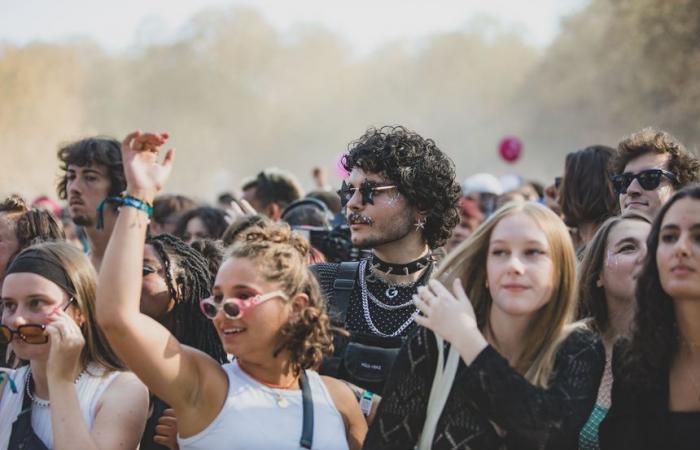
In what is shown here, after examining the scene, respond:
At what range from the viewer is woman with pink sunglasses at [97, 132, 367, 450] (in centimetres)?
335

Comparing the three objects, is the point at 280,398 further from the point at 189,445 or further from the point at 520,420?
the point at 520,420

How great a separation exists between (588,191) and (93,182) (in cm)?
316

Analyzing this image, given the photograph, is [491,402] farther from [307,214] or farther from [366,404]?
[307,214]

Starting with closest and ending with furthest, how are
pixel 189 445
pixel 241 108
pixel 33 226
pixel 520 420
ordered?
1. pixel 520 420
2. pixel 189 445
3. pixel 33 226
4. pixel 241 108

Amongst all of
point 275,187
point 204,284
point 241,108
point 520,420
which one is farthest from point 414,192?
point 241,108

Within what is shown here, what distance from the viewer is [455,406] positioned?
A: 3.43m

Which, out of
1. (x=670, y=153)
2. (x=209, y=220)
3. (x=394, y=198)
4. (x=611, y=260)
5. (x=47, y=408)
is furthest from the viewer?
(x=209, y=220)

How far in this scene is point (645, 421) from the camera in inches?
138

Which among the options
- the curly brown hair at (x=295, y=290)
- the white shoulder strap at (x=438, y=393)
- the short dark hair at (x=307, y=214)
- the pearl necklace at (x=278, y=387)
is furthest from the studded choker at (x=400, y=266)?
the short dark hair at (x=307, y=214)

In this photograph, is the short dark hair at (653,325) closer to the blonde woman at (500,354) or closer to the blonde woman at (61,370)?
the blonde woman at (500,354)

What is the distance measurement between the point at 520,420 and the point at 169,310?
2262mm

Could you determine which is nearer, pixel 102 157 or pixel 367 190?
pixel 367 190

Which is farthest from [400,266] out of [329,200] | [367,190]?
[329,200]

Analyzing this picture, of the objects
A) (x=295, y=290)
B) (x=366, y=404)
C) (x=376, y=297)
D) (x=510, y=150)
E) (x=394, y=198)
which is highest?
(x=510, y=150)
